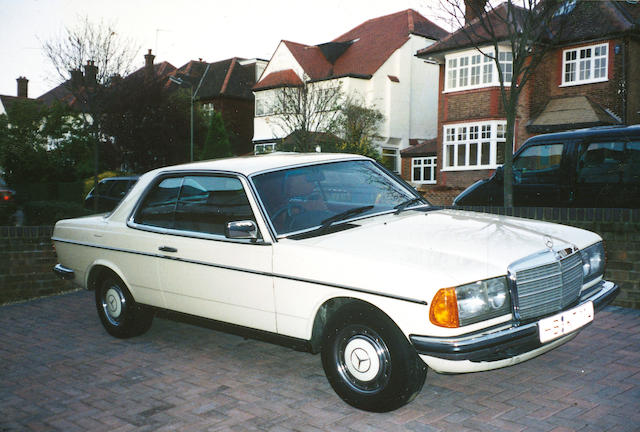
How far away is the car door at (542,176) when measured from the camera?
30.6 feet

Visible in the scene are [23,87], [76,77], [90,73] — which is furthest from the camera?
[23,87]

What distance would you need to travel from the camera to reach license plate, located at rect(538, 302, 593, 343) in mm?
3812

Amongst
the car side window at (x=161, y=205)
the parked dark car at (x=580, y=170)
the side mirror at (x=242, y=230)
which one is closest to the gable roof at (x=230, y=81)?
the parked dark car at (x=580, y=170)

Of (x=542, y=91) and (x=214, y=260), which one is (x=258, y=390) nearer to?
(x=214, y=260)

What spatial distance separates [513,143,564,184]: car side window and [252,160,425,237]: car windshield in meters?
4.88

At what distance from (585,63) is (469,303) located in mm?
24451

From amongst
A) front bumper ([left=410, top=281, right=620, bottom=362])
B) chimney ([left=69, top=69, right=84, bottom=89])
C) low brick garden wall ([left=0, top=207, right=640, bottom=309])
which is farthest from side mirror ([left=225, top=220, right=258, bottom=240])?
chimney ([left=69, top=69, right=84, bottom=89])

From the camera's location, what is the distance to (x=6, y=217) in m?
10.2

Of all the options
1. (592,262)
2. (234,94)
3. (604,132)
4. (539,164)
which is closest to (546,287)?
(592,262)

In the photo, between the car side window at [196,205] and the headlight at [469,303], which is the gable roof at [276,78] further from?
the headlight at [469,303]

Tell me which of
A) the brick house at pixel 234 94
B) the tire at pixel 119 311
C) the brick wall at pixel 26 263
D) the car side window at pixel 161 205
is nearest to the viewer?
the car side window at pixel 161 205

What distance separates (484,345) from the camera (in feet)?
11.7

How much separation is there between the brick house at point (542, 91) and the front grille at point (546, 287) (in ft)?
65.2

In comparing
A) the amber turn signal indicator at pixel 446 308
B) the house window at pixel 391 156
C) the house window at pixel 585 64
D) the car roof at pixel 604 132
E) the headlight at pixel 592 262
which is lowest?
the amber turn signal indicator at pixel 446 308
